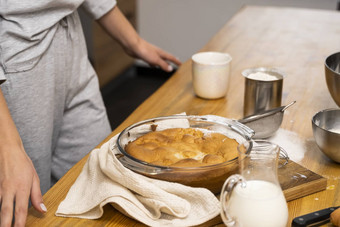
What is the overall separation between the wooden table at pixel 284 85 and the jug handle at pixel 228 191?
0.09 m

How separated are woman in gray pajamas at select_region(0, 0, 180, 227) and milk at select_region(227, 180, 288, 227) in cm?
42

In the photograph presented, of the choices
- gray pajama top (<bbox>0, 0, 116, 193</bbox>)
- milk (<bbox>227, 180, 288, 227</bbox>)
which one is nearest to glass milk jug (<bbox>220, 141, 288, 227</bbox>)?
milk (<bbox>227, 180, 288, 227</bbox>)

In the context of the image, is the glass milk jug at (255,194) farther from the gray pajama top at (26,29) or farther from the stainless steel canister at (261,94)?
the gray pajama top at (26,29)

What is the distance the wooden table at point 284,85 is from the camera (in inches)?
37.4

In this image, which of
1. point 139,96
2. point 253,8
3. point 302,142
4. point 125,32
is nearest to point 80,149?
point 125,32

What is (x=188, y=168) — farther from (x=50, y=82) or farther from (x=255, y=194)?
(x=50, y=82)

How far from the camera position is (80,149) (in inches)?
65.5

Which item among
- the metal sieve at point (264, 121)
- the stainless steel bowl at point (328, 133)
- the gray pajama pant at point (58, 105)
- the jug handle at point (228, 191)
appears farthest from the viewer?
the gray pajama pant at point (58, 105)

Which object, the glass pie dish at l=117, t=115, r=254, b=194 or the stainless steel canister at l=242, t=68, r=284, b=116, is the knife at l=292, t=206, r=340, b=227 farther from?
the stainless steel canister at l=242, t=68, r=284, b=116

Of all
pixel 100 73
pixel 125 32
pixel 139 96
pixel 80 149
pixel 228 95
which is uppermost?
pixel 125 32

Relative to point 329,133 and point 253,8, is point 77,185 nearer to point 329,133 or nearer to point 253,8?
point 329,133

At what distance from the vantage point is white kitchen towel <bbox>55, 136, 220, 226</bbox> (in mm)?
866

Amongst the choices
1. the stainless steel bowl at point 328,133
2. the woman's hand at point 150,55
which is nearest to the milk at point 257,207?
the stainless steel bowl at point 328,133

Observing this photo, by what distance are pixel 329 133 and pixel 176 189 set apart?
1.23 ft
